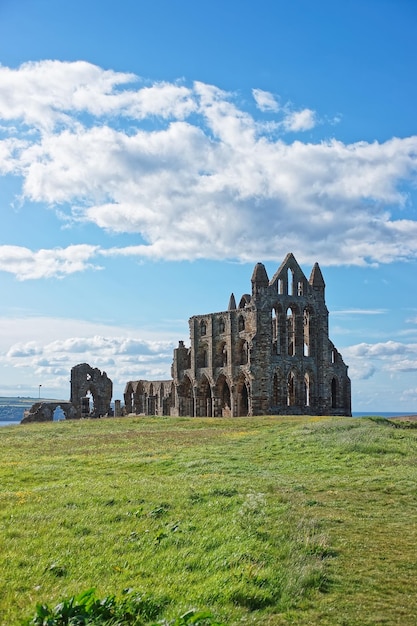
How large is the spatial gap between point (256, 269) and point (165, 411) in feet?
90.1

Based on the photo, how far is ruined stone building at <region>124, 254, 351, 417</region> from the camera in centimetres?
6794

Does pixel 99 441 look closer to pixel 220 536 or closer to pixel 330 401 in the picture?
pixel 220 536

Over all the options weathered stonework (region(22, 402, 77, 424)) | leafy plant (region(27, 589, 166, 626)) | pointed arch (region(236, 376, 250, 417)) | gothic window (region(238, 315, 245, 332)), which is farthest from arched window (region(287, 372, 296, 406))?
leafy plant (region(27, 589, 166, 626))

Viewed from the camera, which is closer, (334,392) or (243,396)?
(243,396)

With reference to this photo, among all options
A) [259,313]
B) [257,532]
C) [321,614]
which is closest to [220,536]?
[257,532]

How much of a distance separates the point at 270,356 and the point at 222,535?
179 feet

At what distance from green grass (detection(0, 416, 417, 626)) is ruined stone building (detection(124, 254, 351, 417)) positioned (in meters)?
38.9

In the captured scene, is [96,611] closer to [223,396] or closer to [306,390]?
[306,390]

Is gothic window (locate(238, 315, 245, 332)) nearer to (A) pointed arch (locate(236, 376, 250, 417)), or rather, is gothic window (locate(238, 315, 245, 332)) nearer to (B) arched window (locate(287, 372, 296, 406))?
(A) pointed arch (locate(236, 376, 250, 417))

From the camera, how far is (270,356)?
68.1 meters

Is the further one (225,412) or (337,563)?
(225,412)

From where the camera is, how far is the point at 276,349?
7225 cm

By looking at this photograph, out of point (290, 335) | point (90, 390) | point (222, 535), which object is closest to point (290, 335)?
point (290, 335)

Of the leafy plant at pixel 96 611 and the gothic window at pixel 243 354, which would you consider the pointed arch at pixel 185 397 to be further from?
the leafy plant at pixel 96 611
